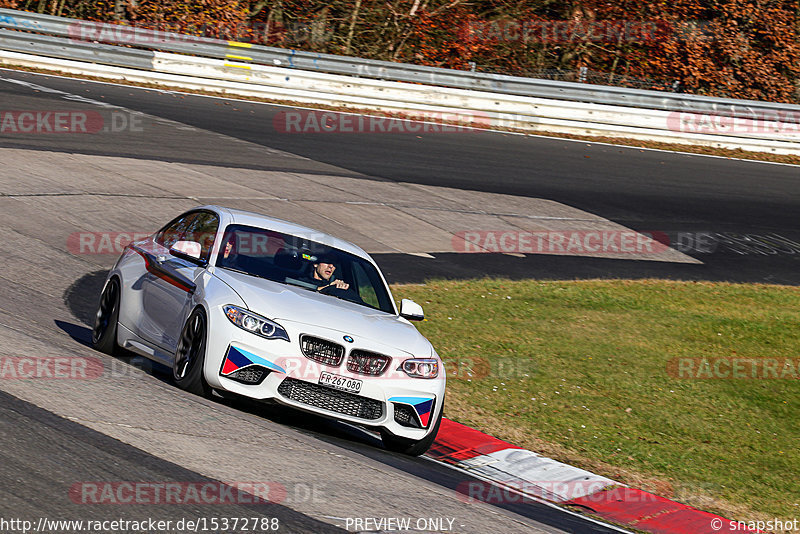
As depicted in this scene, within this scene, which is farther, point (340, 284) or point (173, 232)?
point (173, 232)

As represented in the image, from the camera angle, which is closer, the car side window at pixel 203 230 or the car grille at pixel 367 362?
the car grille at pixel 367 362

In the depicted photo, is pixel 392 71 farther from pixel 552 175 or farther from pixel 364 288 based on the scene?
pixel 364 288

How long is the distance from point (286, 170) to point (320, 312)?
39.9 ft

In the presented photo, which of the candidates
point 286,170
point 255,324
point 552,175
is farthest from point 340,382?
point 552,175

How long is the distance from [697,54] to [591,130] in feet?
26.5

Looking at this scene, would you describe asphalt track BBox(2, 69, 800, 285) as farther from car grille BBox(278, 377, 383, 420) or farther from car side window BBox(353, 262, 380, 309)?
car grille BBox(278, 377, 383, 420)

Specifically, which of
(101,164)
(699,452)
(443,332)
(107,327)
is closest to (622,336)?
(443,332)

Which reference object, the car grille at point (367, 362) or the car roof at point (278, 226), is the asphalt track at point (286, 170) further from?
the car roof at point (278, 226)

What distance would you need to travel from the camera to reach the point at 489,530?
5.92 meters

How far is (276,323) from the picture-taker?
7.42 metres

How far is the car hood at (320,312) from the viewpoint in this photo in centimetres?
754

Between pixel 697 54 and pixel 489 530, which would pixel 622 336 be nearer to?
pixel 489 530

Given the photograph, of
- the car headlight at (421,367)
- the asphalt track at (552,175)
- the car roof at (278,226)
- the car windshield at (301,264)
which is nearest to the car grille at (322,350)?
the car headlight at (421,367)

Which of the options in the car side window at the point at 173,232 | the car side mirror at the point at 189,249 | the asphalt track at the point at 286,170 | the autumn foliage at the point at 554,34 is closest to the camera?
the asphalt track at the point at 286,170
